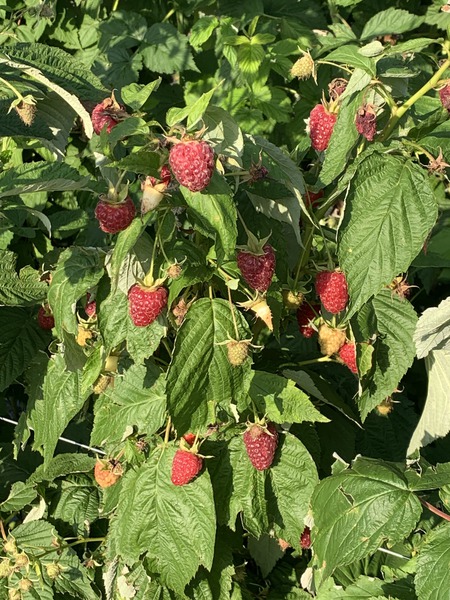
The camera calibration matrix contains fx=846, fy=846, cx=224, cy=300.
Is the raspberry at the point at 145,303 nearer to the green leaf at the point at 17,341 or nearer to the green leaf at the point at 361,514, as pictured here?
the green leaf at the point at 361,514

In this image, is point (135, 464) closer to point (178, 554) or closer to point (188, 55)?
point (178, 554)

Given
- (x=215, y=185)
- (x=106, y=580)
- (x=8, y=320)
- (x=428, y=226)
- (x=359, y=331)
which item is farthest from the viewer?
(x=8, y=320)

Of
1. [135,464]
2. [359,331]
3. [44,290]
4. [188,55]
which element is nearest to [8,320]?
[44,290]

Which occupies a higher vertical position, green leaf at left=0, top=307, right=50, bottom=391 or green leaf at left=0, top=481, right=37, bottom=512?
green leaf at left=0, top=307, right=50, bottom=391

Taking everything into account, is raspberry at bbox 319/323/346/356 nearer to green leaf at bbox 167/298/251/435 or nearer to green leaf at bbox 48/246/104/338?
green leaf at bbox 167/298/251/435

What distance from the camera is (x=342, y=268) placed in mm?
1321

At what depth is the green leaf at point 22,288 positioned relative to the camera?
163cm

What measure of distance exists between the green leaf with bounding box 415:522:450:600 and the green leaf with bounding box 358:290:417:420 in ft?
0.88

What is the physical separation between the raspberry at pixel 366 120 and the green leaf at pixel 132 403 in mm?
568

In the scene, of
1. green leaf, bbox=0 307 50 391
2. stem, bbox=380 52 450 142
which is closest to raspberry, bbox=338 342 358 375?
stem, bbox=380 52 450 142

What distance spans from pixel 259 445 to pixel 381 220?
437 mm

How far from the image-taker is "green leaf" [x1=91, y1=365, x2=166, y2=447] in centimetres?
154

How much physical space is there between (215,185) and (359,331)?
0.45 metres

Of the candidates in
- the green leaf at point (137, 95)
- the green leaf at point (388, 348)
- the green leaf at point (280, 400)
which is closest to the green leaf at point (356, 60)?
the green leaf at point (137, 95)
